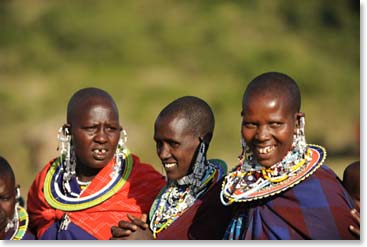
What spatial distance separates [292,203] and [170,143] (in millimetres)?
906

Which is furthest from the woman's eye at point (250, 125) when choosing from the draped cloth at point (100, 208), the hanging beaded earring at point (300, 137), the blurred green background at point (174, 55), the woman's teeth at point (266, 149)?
the blurred green background at point (174, 55)

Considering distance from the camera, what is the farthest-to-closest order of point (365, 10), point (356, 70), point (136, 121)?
point (356, 70)
point (136, 121)
point (365, 10)

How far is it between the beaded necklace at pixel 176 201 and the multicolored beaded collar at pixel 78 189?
0.45m

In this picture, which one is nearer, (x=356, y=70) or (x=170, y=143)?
(x=170, y=143)

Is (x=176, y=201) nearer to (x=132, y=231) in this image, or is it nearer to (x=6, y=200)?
(x=132, y=231)

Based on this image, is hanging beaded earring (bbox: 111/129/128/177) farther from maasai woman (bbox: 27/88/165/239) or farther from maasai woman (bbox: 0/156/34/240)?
maasai woman (bbox: 0/156/34/240)

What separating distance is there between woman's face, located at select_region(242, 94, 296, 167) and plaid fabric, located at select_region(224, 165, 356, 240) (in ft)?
0.67

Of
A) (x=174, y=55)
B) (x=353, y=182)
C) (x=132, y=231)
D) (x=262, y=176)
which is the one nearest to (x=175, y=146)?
(x=132, y=231)

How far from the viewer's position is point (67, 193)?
17.1 feet

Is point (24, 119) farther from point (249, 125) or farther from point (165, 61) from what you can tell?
point (249, 125)

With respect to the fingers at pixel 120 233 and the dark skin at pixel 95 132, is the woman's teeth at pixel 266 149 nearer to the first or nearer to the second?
the fingers at pixel 120 233

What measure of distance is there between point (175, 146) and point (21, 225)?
3.95ft

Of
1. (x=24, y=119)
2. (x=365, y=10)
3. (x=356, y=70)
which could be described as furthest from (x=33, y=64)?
(x=365, y=10)

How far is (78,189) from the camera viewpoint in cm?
520
